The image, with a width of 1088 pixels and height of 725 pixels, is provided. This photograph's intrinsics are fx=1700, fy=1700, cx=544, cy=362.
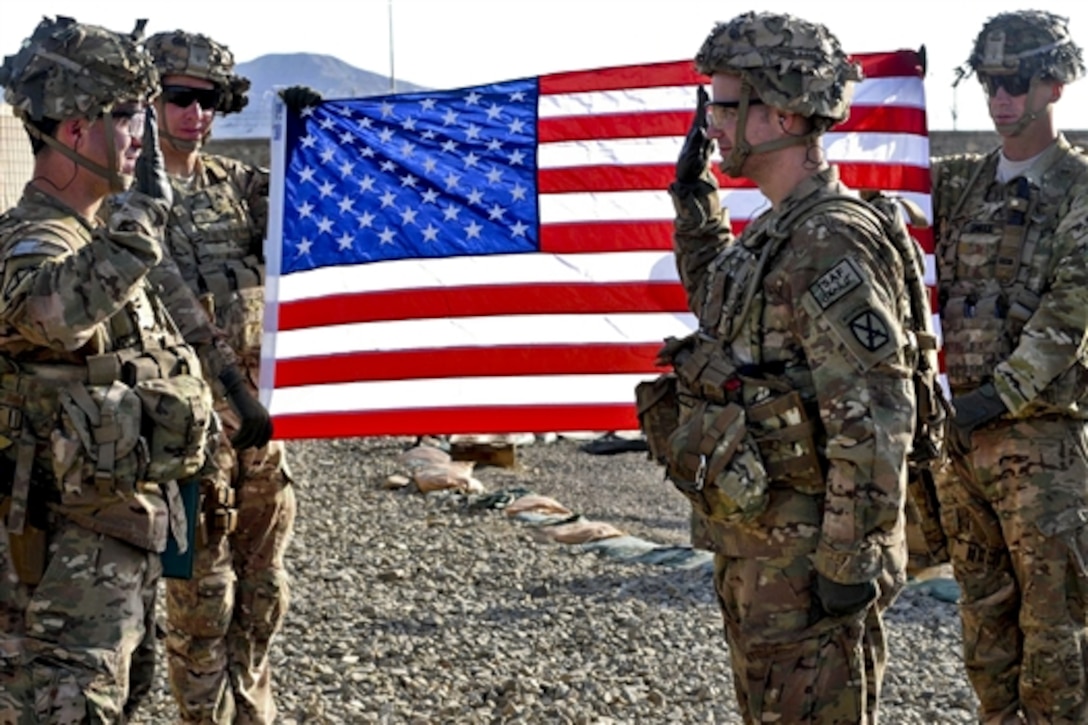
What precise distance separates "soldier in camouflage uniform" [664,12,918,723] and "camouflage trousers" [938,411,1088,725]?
45.8 inches

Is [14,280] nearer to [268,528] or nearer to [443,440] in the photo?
[268,528]

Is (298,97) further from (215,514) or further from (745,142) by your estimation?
(745,142)

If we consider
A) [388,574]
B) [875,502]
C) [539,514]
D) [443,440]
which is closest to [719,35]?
[875,502]

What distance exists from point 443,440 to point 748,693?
11.8m

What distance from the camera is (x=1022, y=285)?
6.13 meters

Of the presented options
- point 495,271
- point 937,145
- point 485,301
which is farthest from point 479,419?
point 937,145

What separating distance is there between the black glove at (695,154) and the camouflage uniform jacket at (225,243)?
192 centimetres

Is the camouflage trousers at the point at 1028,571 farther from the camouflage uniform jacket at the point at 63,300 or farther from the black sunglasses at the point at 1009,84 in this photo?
the camouflage uniform jacket at the point at 63,300

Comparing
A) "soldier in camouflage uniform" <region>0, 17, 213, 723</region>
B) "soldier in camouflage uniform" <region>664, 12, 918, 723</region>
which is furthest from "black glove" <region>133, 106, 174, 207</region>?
"soldier in camouflage uniform" <region>664, 12, 918, 723</region>

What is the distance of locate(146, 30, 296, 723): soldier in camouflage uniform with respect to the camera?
6.27 m

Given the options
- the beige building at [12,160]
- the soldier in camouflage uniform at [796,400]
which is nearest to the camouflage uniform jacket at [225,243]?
the soldier in camouflage uniform at [796,400]

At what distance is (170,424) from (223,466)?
143 centimetres

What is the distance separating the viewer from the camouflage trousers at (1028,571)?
6.00 m

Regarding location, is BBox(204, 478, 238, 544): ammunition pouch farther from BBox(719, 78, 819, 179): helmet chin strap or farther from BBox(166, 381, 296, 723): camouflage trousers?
BBox(719, 78, 819, 179): helmet chin strap
